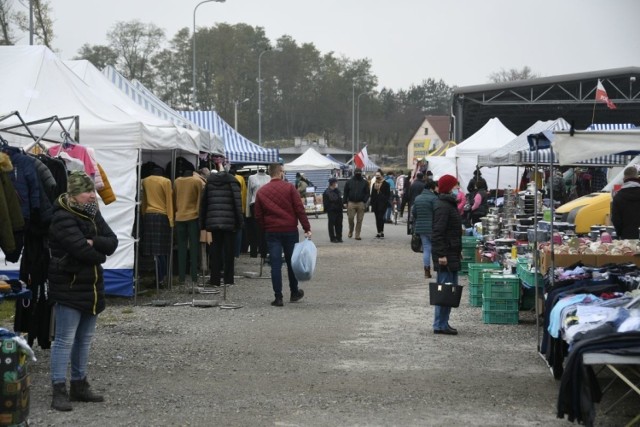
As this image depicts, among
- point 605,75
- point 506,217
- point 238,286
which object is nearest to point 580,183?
point 605,75

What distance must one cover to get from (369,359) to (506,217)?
752 centimetres

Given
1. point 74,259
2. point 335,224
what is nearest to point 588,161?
point 335,224

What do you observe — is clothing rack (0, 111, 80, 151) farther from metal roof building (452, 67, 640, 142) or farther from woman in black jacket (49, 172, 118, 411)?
metal roof building (452, 67, 640, 142)

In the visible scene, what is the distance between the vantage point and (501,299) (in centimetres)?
1179

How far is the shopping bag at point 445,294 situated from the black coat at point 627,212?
10.5ft

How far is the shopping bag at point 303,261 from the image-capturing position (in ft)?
42.9

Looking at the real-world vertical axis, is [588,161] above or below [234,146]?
Result: below

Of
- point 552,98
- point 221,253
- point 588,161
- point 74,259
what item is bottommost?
point 221,253

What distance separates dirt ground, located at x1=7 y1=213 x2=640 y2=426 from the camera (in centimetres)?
712

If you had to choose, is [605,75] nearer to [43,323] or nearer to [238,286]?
[238,286]

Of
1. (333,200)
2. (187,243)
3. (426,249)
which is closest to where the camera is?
(187,243)

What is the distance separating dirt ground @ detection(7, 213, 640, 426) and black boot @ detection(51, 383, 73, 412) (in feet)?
0.37

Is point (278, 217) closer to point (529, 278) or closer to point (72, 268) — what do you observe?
point (529, 278)

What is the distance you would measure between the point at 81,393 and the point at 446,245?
5046 mm
